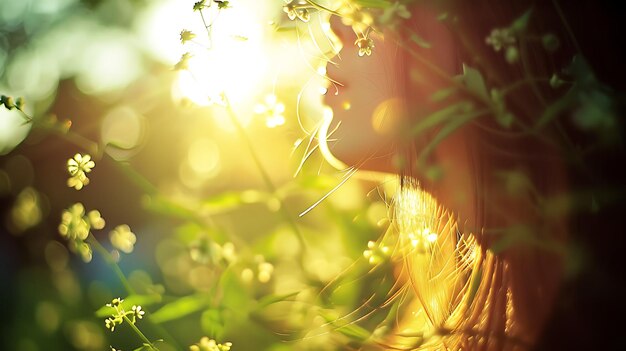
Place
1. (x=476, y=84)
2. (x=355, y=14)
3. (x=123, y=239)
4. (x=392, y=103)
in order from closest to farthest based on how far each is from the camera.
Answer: (x=476, y=84) → (x=355, y=14) → (x=123, y=239) → (x=392, y=103)

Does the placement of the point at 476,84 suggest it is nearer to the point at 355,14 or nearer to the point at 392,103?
the point at 355,14

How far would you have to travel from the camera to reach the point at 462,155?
71 cm

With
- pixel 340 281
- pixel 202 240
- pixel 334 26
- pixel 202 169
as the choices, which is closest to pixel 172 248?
pixel 202 169

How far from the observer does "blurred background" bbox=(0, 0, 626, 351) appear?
613 millimetres

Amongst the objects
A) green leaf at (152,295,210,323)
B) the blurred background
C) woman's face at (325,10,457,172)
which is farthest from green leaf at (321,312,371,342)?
woman's face at (325,10,457,172)

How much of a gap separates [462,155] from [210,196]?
37 cm

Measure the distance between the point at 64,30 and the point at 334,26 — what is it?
1.67 m

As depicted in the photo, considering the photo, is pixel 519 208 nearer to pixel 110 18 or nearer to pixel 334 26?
pixel 334 26

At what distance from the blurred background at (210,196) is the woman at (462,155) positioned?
0.13ft

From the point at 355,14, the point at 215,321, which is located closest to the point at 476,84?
the point at 355,14

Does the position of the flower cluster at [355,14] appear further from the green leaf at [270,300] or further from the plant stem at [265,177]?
the green leaf at [270,300]

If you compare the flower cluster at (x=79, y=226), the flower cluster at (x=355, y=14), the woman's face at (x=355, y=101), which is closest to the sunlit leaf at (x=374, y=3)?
the flower cluster at (x=355, y=14)

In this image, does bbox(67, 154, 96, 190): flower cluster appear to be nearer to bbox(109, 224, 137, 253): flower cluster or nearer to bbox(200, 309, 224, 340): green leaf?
bbox(109, 224, 137, 253): flower cluster

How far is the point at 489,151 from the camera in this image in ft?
2.24
